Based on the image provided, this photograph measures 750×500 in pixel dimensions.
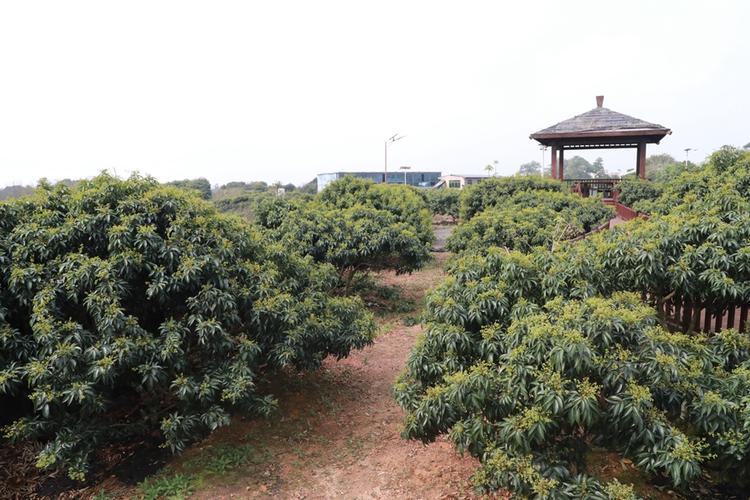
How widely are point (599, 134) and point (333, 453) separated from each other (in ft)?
50.6

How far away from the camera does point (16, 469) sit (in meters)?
4.82

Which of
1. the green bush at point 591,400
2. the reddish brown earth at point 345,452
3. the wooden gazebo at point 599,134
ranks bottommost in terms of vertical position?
the reddish brown earth at point 345,452

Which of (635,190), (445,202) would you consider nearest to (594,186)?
(635,190)

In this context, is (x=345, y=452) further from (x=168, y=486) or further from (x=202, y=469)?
(x=168, y=486)

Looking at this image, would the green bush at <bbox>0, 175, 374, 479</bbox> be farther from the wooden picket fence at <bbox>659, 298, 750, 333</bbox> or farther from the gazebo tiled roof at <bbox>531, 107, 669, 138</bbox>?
the gazebo tiled roof at <bbox>531, 107, 669, 138</bbox>


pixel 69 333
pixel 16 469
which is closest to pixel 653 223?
A: pixel 69 333

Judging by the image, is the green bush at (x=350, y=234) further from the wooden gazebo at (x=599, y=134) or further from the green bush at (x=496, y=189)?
the wooden gazebo at (x=599, y=134)

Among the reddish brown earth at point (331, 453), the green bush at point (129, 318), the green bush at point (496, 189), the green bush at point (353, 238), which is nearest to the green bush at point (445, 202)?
the green bush at point (496, 189)

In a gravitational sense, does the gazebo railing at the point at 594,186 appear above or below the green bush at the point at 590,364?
above

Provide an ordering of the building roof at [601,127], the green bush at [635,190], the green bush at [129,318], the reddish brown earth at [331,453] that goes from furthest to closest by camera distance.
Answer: the green bush at [635,190] → the building roof at [601,127] → the reddish brown earth at [331,453] → the green bush at [129,318]

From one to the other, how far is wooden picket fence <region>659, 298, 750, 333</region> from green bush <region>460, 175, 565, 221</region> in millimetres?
10210

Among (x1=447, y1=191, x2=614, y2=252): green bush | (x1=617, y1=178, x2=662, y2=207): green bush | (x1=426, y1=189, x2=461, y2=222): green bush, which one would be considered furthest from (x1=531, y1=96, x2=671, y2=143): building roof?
(x1=426, y1=189, x2=461, y2=222): green bush

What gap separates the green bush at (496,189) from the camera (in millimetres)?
15484

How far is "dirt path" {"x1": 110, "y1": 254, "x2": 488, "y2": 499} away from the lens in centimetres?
453
